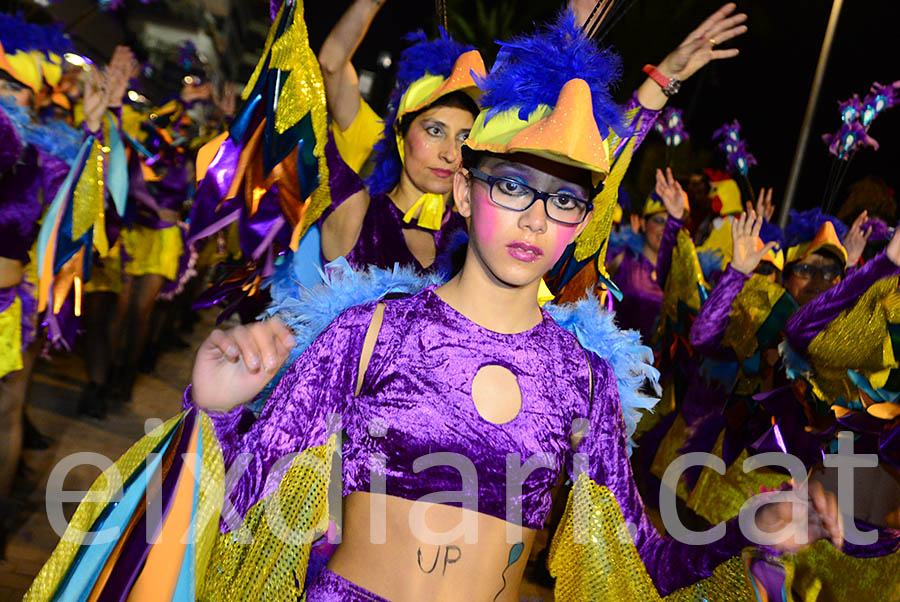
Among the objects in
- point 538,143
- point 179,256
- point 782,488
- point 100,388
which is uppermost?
point 538,143

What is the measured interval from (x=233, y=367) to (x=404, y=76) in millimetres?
1756

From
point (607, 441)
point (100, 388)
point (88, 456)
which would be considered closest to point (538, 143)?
point (607, 441)

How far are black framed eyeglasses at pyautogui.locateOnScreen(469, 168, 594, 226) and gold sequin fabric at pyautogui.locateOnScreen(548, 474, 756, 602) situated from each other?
0.61 metres

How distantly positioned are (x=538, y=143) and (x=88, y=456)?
336 centimetres

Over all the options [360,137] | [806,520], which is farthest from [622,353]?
[360,137]

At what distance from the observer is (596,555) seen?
1915 millimetres

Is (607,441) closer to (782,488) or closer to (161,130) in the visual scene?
(782,488)

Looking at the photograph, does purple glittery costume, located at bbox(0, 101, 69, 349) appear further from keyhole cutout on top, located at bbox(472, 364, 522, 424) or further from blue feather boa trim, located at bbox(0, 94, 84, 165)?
keyhole cutout on top, located at bbox(472, 364, 522, 424)

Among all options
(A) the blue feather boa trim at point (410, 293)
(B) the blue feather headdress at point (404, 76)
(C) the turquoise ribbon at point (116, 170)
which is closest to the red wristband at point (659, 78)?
(B) the blue feather headdress at point (404, 76)

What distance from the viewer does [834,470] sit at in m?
3.72

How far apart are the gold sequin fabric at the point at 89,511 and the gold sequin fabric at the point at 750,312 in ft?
10.9

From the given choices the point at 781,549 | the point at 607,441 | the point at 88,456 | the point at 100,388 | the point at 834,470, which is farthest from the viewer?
the point at 100,388

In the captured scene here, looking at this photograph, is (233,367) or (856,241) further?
(856,241)

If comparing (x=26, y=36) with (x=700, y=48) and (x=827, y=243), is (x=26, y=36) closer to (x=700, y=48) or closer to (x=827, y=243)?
(x=700, y=48)
